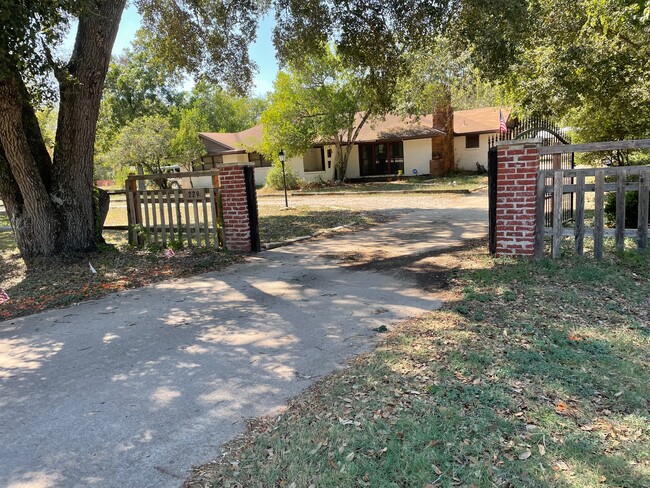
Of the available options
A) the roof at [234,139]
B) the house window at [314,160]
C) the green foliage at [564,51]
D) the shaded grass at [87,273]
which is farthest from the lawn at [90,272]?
the roof at [234,139]

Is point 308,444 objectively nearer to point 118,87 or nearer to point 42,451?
point 42,451

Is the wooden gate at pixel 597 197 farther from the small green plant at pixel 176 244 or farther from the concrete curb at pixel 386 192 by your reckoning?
the concrete curb at pixel 386 192

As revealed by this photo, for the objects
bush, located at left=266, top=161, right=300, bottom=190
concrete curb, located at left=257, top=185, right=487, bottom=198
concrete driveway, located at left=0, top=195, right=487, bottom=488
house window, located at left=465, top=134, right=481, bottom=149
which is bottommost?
concrete driveway, located at left=0, top=195, right=487, bottom=488

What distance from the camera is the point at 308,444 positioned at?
2662 mm

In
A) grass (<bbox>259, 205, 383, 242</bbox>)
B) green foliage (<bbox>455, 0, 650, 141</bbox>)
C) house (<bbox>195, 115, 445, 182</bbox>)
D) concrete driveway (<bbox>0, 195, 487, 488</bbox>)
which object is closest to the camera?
concrete driveway (<bbox>0, 195, 487, 488</bbox>)

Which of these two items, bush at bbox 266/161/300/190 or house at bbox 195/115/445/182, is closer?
bush at bbox 266/161/300/190

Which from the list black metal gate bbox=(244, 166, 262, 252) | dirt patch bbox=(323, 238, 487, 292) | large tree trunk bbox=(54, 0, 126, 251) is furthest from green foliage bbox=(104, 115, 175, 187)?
dirt patch bbox=(323, 238, 487, 292)

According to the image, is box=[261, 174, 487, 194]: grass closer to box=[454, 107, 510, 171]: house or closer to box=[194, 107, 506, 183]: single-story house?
box=[194, 107, 506, 183]: single-story house

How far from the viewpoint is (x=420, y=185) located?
2322 centimetres

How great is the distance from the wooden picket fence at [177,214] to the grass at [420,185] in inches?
539

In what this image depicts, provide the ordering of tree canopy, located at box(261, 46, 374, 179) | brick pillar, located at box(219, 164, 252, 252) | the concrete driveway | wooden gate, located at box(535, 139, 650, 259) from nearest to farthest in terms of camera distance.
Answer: the concrete driveway → wooden gate, located at box(535, 139, 650, 259) → brick pillar, located at box(219, 164, 252, 252) → tree canopy, located at box(261, 46, 374, 179)

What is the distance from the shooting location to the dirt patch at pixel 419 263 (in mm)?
6076

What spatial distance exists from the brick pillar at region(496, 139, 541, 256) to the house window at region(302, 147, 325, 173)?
2517cm

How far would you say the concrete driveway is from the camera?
271cm
